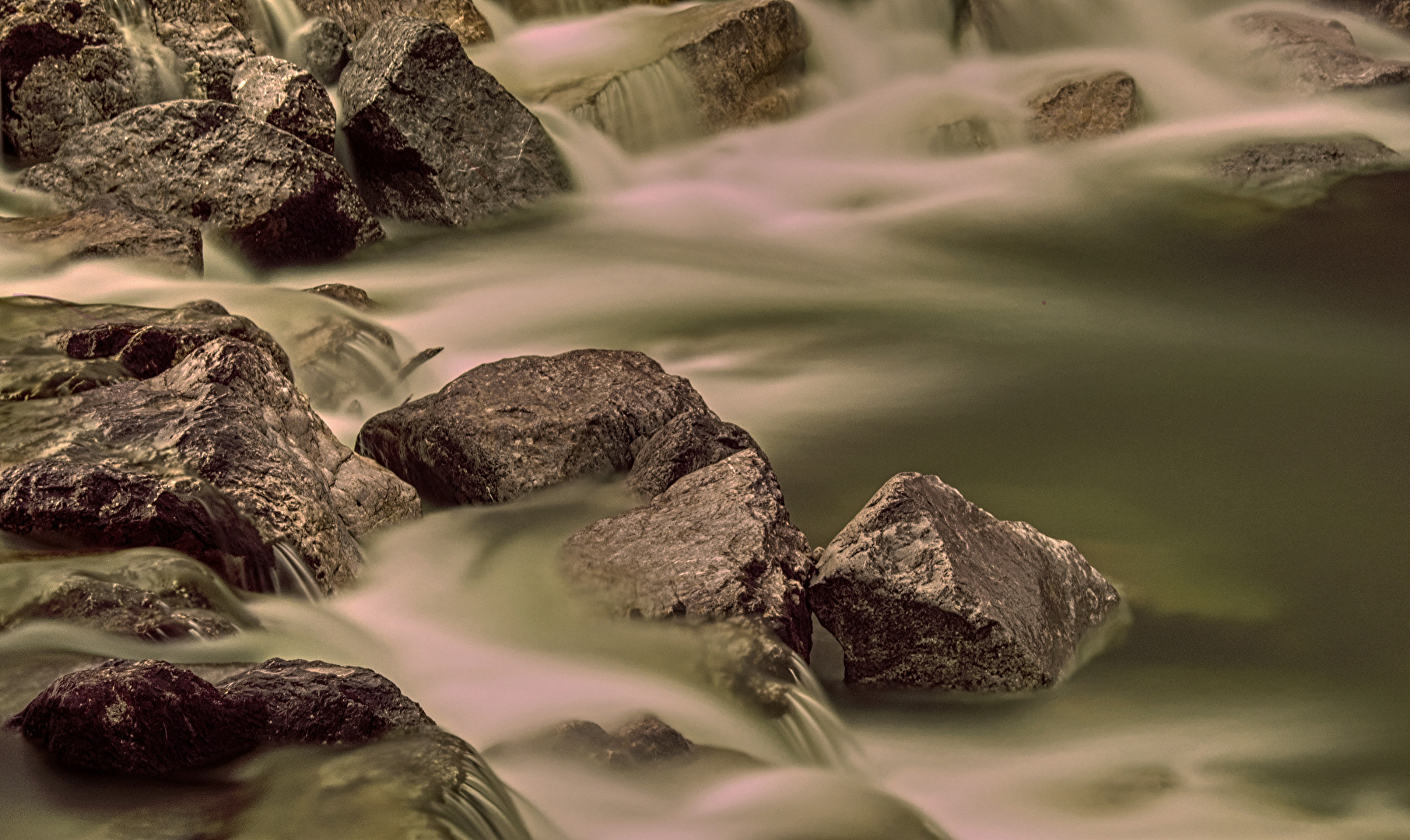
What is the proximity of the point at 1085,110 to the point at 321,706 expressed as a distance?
9741 mm

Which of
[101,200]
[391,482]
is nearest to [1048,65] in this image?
[101,200]

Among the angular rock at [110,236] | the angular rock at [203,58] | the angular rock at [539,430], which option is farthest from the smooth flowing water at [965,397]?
the angular rock at [203,58]

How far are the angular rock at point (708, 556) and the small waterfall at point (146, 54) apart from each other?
19.8ft

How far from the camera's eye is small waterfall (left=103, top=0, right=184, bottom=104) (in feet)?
31.4

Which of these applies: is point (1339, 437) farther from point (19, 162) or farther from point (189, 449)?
point (19, 162)

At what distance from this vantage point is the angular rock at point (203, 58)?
966cm

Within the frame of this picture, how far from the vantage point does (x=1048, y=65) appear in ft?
41.3

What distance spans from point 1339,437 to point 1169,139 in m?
5.13

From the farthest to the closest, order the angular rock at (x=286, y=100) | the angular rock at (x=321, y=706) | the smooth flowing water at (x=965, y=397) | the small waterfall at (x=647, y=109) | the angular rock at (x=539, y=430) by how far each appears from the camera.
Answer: the small waterfall at (x=647, y=109) → the angular rock at (x=286, y=100) → the angular rock at (x=539, y=430) → the smooth flowing water at (x=965, y=397) → the angular rock at (x=321, y=706)

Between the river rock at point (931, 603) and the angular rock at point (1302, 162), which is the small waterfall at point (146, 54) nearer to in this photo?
the river rock at point (931, 603)

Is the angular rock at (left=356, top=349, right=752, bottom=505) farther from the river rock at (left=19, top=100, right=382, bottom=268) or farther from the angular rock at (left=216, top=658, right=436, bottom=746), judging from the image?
the river rock at (left=19, top=100, right=382, bottom=268)

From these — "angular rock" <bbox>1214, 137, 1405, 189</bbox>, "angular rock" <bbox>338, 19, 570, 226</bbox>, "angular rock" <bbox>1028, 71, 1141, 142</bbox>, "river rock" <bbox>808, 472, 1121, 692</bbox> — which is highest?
"angular rock" <bbox>338, 19, 570, 226</bbox>

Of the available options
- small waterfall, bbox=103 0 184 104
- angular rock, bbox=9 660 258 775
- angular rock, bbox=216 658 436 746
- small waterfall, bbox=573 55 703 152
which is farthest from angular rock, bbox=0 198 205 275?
angular rock, bbox=9 660 258 775

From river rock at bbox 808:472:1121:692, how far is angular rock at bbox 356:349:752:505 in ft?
3.37
